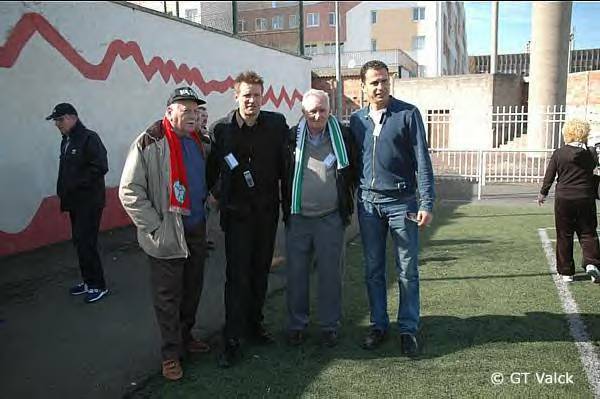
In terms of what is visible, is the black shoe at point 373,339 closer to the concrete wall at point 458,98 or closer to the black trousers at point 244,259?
the black trousers at point 244,259

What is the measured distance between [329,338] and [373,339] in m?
0.34

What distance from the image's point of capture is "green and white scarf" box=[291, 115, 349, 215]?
3.81 metres

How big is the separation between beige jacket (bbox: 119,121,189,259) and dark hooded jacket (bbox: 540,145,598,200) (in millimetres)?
4124

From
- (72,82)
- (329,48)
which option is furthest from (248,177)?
(329,48)

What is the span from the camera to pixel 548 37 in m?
18.5

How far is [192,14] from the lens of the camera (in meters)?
10.9

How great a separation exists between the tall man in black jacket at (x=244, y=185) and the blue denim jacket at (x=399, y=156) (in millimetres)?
680

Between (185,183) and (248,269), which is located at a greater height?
(185,183)

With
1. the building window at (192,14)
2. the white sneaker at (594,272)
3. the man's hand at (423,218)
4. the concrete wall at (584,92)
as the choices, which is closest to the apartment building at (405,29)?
the concrete wall at (584,92)

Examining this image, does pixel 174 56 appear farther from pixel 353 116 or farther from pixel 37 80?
pixel 353 116

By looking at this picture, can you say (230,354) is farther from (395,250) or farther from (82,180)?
(82,180)

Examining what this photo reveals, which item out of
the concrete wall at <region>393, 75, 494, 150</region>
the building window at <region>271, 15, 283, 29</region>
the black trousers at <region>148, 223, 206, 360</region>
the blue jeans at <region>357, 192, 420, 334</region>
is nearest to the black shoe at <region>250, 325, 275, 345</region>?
the black trousers at <region>148, 223, 206, 360</region>

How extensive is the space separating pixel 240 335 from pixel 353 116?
6.19ft

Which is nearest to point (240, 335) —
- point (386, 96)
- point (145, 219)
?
point (145, 219)
